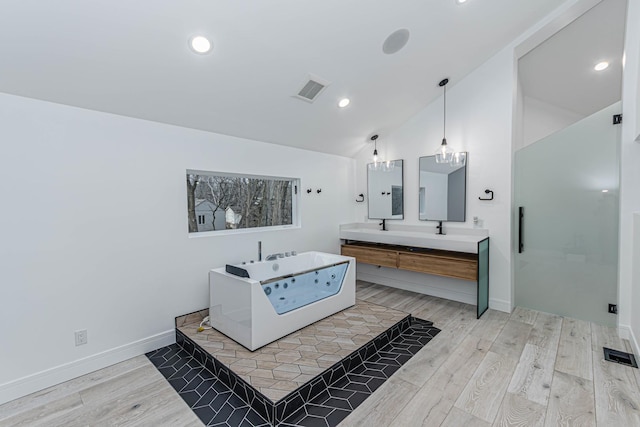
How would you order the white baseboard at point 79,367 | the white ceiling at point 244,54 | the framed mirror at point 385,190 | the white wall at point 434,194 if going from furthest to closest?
the framed mirror at point 385,190 → the white wall at point 434,194 → the white baseboard at point 79,367 → the white ceiling at point 244,54

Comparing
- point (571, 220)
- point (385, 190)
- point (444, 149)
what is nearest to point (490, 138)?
point (444, 149)

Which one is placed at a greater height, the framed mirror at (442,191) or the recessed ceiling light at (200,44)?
the recessed ceiling light at (200,44)

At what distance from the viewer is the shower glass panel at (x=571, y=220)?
3016 millimetres

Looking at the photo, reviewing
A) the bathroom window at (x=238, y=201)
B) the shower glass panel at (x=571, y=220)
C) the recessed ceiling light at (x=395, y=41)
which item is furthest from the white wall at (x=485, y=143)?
the bathroom window at (x=238, y=201)

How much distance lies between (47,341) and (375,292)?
363 centimetres

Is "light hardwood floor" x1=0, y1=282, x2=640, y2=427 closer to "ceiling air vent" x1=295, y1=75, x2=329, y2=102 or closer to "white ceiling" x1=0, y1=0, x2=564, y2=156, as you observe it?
"white ceiling" x1=0, y1=0, x2=564, y2=156

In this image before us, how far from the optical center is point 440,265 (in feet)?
11.9

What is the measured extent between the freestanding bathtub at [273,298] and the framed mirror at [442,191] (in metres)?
1.60

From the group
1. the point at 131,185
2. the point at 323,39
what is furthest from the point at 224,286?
the point at 323,39

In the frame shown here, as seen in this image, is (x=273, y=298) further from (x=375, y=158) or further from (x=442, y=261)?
(x=375, y=158)

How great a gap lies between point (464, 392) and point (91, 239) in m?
3.16

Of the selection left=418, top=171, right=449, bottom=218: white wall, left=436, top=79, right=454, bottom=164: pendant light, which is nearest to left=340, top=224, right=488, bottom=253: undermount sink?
left=418, top=171, right=449, bottom=218: white wall

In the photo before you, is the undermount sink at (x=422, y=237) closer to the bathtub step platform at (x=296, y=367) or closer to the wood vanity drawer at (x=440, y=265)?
the wood vanity drawer at (x=440, y=265)

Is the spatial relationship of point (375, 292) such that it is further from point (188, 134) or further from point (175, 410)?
point (188, 134)
